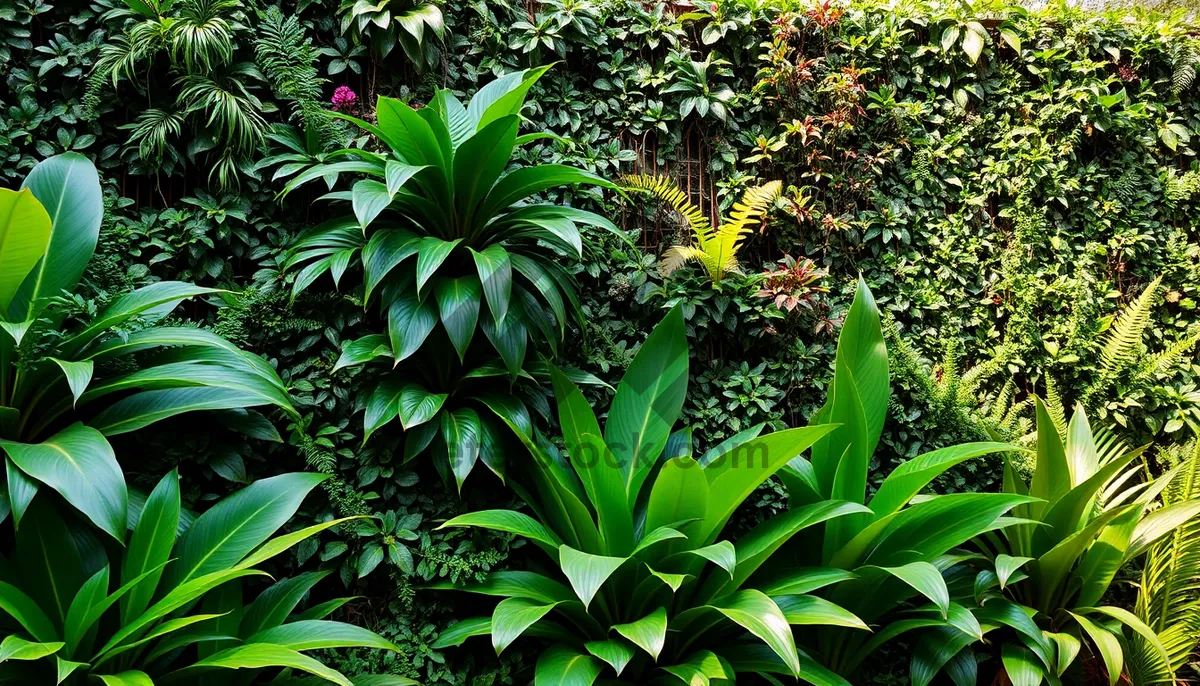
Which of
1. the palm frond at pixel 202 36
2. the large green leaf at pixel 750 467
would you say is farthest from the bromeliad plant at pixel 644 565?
the palm frond at pixel 202 36

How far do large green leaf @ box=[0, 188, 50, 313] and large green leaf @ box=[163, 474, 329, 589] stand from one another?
0.67 m

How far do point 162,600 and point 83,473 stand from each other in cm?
32

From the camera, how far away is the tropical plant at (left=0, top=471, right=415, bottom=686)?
151cm

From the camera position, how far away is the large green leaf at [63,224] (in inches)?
70.8

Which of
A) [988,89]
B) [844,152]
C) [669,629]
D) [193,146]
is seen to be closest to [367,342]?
[193,146]

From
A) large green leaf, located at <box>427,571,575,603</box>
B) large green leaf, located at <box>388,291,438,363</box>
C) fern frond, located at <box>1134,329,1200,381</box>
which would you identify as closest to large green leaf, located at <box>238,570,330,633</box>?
large green leaf, located at <box>427,571,575,603</box>

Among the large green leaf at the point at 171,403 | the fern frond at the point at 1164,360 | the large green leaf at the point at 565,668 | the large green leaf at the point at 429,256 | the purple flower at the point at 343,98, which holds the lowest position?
the large green leaf at the point at 565,668

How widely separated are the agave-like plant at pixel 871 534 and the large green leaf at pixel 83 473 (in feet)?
5.29

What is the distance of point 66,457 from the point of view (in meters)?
1.61

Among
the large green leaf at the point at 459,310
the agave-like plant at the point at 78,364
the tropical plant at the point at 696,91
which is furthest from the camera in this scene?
the tropical plant at the point at 696,91

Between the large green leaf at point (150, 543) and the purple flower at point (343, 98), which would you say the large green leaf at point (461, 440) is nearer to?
the large green leaf at point (150, 543)

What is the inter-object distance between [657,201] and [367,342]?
47.8 inches

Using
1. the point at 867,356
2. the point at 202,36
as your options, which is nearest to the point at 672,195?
the point at 867,356

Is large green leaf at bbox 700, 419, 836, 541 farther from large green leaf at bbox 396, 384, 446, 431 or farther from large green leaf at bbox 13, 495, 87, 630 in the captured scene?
large green leaf at bbox 13, 495, 87, 630
